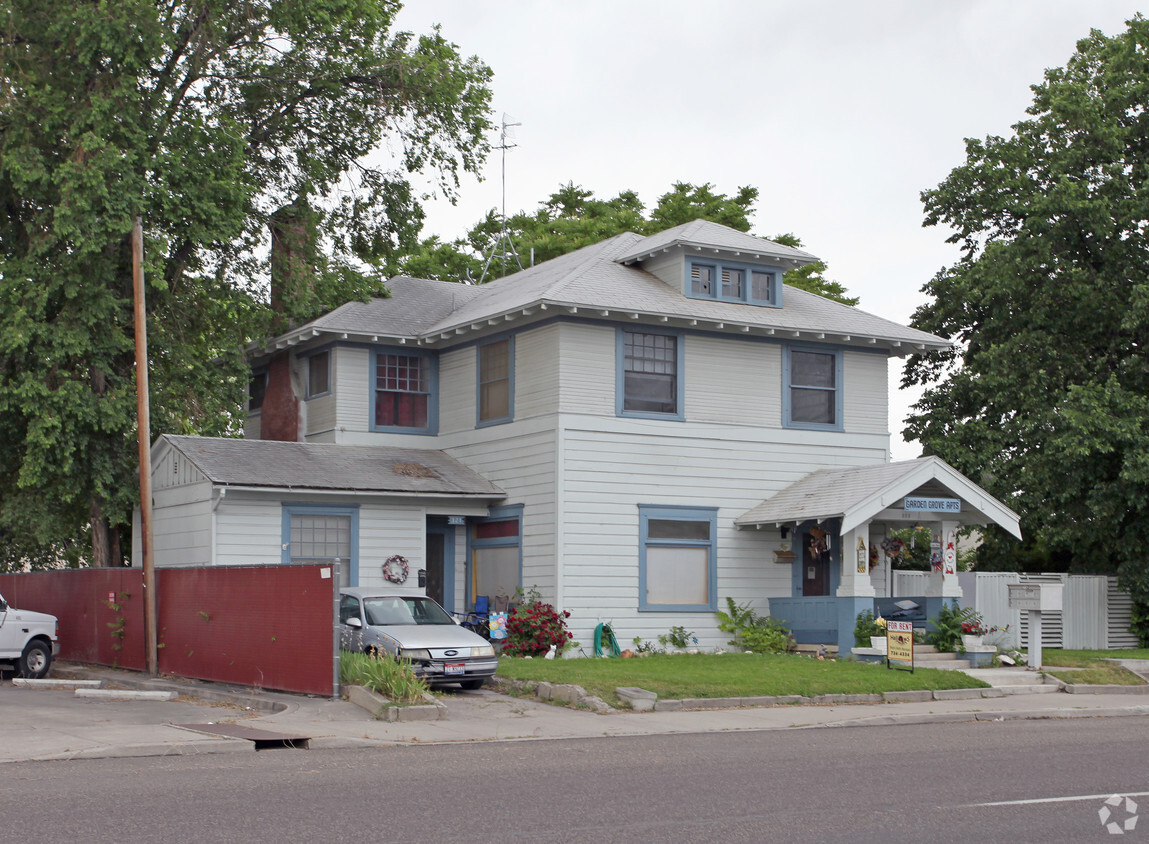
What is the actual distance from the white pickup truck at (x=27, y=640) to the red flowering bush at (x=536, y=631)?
8021 millimetres

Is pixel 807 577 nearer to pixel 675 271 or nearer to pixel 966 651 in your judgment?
pixel 966 651

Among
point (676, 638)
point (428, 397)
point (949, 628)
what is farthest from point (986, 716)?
point (428, 397)

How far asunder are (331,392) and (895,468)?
11570 mm

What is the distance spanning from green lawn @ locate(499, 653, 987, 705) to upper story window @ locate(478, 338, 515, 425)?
537 centimetres

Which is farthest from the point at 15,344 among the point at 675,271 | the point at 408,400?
the point at 675,271

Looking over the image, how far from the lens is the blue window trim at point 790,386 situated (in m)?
27.2

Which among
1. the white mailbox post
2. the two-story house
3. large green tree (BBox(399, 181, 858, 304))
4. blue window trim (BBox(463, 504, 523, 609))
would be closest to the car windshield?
the two-story house

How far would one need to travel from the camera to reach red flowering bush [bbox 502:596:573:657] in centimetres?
2388

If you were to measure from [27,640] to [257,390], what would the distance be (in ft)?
31.4

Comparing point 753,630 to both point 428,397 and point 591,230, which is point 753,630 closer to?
point 428,397

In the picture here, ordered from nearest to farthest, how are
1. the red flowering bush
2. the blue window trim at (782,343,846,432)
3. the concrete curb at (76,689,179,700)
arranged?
1. the concrete curb at (76,689,179,700)
2. the red flowering bush
3. the blue window trim at (782,343,846,432)

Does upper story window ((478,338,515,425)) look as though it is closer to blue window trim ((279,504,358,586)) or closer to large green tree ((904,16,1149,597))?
blue window trim ((279,504,358,586))

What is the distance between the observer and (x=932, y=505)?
24656 mm

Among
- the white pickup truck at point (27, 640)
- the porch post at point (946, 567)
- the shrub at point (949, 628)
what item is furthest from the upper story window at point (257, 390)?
the shrub at point (949, 628)
